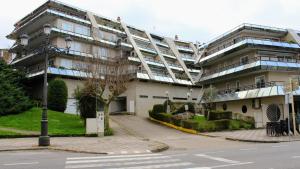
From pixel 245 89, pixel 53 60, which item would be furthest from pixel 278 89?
pixel 53 60

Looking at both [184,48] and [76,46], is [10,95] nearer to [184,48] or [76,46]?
[76,46]

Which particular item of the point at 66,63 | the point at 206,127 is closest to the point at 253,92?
the point at 206,127

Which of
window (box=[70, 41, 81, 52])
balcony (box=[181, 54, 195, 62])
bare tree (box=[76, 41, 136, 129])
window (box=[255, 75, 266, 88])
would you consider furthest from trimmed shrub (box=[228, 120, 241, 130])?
balcony (box=[181, 54, 195, 62])

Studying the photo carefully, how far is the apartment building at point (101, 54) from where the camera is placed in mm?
46031

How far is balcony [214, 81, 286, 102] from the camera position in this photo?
116ft

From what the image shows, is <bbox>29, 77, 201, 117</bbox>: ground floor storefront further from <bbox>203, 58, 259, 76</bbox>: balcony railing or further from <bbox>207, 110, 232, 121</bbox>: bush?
<bbox>207, 110, 232, 121</bbox>: bush

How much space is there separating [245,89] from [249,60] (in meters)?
3.66

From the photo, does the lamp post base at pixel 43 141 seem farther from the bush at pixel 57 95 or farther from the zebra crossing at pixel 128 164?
the bush at pixel 57 95

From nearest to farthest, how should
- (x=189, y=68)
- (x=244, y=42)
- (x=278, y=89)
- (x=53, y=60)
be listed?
(x=278, y=89)
(x=244, y=42)
(x=53, y=60)
(x=189, y=68)

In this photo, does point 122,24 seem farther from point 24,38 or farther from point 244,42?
point 24,38

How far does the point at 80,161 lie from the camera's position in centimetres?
1250

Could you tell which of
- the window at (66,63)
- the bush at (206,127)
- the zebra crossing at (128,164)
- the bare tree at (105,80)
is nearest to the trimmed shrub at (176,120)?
the bush at (206,127)

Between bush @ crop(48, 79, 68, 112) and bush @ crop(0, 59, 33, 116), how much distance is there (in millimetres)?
3209

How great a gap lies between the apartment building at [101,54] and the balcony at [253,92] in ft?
38.6
